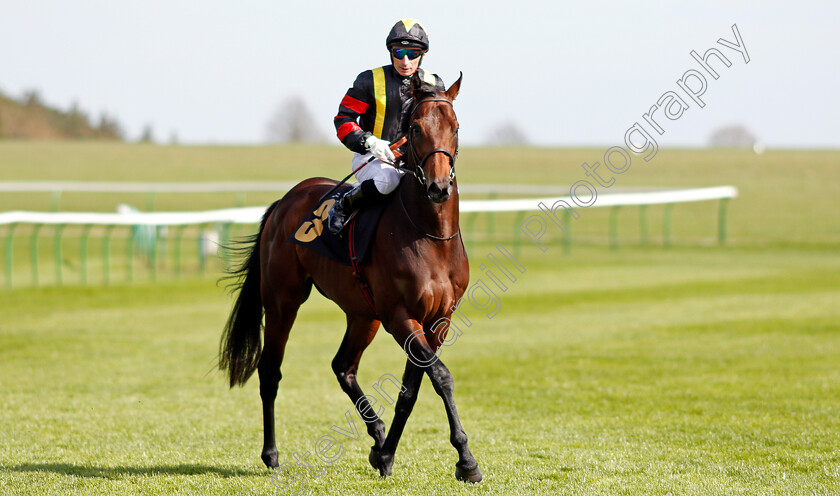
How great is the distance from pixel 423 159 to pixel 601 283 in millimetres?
11971

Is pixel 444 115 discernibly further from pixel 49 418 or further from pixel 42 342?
pixel 42 342

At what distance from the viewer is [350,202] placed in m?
5.05

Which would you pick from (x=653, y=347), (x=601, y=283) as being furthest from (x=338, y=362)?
(x=601, y=283)

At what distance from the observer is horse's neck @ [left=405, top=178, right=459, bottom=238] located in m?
4.61

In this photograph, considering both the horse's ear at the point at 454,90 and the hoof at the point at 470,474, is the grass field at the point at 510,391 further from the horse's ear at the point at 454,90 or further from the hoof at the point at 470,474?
the horse's ear at the point at 454,90

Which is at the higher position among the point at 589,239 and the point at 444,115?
the point at 444,115

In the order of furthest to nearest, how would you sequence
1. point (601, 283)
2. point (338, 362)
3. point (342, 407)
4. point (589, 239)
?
point (589, 239) → point (601, 283) → point (342, 407) → point (338, 362)

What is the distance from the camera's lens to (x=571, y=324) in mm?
Answer: 11609

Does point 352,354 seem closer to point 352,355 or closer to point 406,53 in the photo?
point 352,355

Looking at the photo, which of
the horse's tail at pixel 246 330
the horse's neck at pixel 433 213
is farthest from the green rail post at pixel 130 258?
the horse's neck at pixel 433 213

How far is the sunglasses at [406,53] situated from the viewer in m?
4.85

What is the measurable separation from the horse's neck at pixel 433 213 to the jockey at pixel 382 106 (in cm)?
28

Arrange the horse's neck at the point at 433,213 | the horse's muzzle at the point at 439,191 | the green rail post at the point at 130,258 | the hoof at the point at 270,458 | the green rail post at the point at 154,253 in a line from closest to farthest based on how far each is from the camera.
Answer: the horse's muzzle at the point at 439,191
the horse's neck at the point at 433,213
the hoof at the point at 270,458
the green rail post at the point at 130,258
the green rail post at the point at 154,253

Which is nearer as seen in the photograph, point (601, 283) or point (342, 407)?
point (342, 407)
